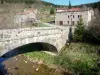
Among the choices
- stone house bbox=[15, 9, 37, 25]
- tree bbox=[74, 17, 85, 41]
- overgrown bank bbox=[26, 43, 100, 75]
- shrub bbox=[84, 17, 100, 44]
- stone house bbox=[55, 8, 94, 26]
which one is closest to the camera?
overgrown bank bbox=[26, 43, 100, 75]

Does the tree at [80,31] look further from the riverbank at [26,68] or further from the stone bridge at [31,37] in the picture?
the riverbank at [26,68]

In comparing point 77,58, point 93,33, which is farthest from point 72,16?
point 77,58

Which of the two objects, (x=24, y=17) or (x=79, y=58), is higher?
(x=24, y=17)

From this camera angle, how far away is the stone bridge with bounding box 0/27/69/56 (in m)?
22.2

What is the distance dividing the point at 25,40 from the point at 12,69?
4.19m

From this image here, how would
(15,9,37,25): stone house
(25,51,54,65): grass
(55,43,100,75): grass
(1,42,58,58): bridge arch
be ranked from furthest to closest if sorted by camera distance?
1. (15,9,37,25): stone house
2. (1,42,58,58): bridge arch
3. (25,51,54,65): grass
4. (55,43,100,75): grass

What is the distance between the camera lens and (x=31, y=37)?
84.0 ft

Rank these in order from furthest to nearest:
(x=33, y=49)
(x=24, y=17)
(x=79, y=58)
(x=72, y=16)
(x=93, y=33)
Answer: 1. (x=24, y=17)
2. (x=72, y=16)
3. (x=33, y=49)
4. (x=93, y=33)
5. (x=79, y=58)

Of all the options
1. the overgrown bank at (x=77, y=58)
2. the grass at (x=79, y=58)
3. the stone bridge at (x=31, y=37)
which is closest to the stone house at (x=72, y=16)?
the stone bridge at (x=31, y=37)

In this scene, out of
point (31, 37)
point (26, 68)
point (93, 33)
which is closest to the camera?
point (31, 37)

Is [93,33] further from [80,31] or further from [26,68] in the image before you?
[26,68]

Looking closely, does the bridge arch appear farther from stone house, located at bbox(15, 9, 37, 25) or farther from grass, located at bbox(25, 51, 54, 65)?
stone house, located at bbox(15, 9, 37, 25)

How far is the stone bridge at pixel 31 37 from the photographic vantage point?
22.2m

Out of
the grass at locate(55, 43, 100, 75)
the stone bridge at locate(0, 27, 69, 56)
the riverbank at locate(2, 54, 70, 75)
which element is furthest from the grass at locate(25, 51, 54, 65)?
the stone bridge at locate(0, 27, 69, 56)
